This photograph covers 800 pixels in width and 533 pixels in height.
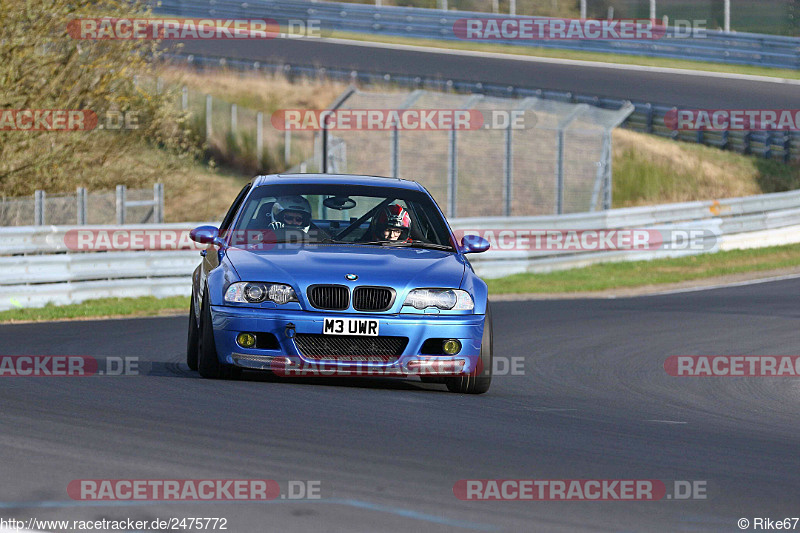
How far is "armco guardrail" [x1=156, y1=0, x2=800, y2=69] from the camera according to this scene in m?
35.9

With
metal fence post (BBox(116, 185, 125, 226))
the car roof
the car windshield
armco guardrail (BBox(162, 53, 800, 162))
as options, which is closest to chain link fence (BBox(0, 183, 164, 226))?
metal fence post (BBox(116, 185, 125, 226))

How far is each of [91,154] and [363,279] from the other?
15.9 metres

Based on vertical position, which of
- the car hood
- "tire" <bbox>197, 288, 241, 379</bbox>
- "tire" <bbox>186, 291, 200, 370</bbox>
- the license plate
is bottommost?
"tire" <bbox>186, 291, 200, 370</bbox>

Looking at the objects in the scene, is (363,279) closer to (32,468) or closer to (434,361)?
(434,361)

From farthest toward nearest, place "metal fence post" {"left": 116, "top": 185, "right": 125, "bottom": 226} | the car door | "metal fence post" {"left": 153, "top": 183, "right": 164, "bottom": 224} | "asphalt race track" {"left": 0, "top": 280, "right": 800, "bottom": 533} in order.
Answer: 1. "metal fence post" {"left": 153, "top": 183, "right": 164, "bottom": 224}
2. "metal fence post" {"left": 116, "top": 185, "right": 125, "bottom": 226}
3. the car door
4. "asphalt race track" {"left": 0, "top": 280, "right": 800, "bottom": 533}

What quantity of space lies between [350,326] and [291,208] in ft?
5.31

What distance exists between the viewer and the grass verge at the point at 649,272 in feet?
69.8

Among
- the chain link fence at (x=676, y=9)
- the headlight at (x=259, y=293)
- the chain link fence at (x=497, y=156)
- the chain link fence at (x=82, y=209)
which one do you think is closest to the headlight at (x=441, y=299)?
the headlight at (x=259, y=293)

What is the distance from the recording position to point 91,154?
76.5ft

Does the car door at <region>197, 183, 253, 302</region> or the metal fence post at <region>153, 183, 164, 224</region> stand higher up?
the car door at <region>197, 183, 253, 302</region>

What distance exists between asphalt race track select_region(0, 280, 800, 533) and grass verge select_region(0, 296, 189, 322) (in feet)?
15.3

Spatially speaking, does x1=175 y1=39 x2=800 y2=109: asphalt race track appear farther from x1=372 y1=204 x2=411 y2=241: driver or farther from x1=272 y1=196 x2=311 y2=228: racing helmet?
x1=272 y1=196 x2=311 y2=228: racing helmet

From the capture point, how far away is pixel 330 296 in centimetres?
845

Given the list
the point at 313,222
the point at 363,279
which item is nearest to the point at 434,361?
the point at 363,279
